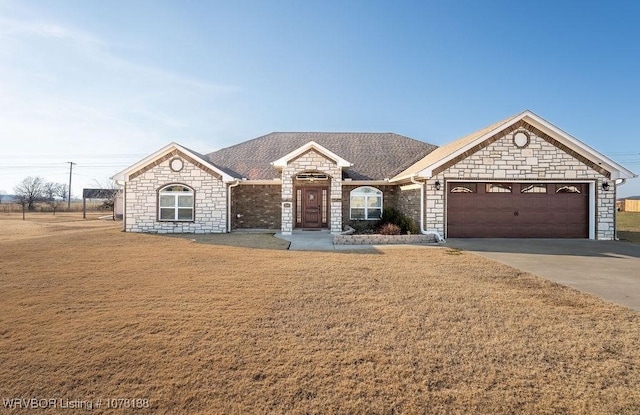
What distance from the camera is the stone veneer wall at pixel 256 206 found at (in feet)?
59.6

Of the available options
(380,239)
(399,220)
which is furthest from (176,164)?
(399,220)

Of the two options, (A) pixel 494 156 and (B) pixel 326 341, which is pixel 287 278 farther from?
(A) pixel 494 156

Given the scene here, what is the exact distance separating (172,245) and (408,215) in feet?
34.4

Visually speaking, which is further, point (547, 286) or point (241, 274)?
point (241, 274)

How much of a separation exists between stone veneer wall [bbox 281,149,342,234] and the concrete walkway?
0.89 m

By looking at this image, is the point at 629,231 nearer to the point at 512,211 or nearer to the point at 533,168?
the point at 533,168

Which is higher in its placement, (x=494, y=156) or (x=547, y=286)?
(x=494, y=156)

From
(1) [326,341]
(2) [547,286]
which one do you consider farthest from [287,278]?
(2) [547,286]

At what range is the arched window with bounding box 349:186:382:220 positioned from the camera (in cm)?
1803

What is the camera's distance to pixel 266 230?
17641 millimetres

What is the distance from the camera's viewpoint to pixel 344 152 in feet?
68.3

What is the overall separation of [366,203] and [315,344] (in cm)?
1444

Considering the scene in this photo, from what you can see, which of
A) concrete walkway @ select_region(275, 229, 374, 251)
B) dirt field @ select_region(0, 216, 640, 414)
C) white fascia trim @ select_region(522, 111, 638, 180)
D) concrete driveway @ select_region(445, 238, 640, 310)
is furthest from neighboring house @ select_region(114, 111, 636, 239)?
dirt field @ select_region(0, 216, 640, 414)

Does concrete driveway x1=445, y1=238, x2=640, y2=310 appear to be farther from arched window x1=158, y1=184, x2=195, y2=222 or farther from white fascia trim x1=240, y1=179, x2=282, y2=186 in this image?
arched window x1=158, y1=184, x2=195, y2=222
